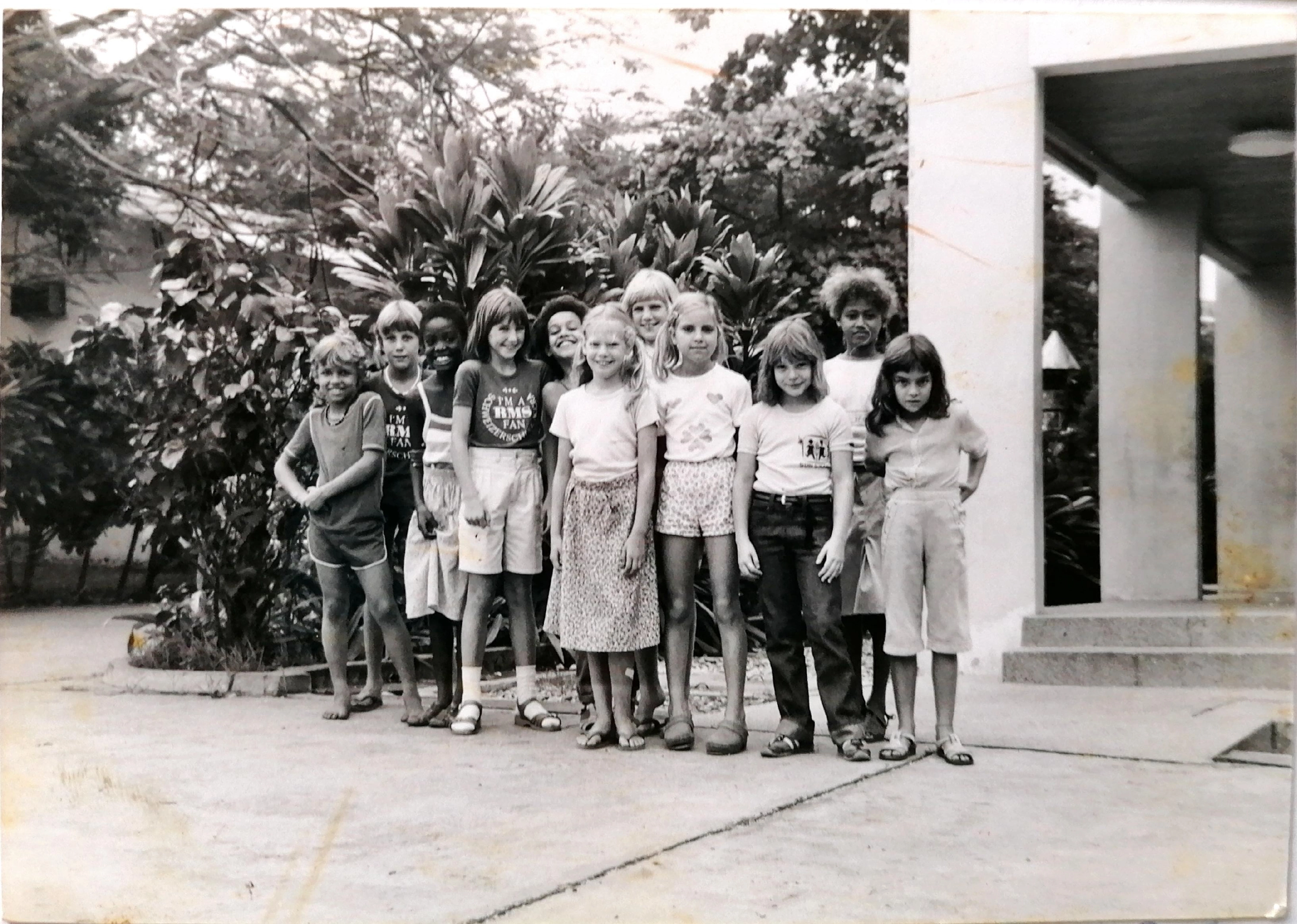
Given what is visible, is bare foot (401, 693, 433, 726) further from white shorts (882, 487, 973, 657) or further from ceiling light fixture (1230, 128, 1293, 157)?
ceiling light fixture (1230, 128, 1293, 157)

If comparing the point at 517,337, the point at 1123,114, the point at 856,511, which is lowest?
the point at 856,511

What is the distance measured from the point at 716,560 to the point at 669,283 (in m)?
0.93

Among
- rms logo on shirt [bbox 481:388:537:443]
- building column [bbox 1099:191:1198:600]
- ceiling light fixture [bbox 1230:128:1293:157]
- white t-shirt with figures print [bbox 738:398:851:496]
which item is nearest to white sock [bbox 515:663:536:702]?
rms logo on shirt [bbox 481:388:537:443]

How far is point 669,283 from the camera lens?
4.19m

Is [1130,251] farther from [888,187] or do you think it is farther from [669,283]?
[669,283]

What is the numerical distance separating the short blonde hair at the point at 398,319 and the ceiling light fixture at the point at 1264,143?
2.69m

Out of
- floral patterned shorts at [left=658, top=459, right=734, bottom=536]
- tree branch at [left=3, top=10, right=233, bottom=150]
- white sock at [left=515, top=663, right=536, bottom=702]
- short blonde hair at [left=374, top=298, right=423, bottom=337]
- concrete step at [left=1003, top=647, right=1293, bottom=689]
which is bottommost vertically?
white sock at [left=515, top=663, right=536, bottom=702]

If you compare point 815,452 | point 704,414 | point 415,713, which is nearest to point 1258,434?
point 815,452

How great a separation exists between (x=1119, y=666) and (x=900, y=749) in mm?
879

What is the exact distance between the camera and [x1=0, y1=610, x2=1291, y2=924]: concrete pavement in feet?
10.0

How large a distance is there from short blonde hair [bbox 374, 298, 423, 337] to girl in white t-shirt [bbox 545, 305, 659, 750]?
70 cm

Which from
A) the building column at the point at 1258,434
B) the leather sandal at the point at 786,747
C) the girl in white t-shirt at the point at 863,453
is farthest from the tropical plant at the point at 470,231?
the building column at the point at 1258,434

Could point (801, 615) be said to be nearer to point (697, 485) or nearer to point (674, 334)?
point (697, 485)

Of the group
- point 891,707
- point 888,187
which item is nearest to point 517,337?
point 888,187
